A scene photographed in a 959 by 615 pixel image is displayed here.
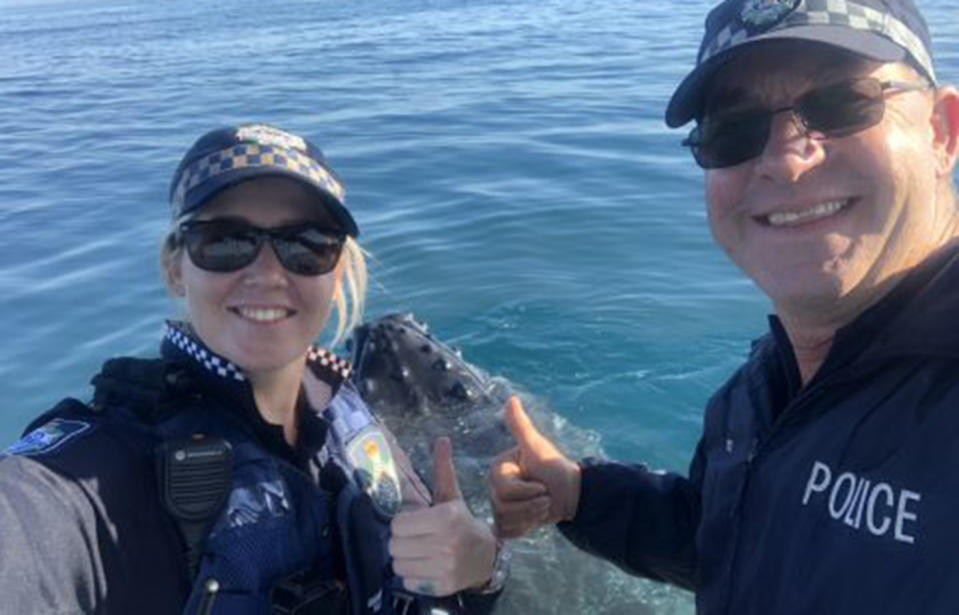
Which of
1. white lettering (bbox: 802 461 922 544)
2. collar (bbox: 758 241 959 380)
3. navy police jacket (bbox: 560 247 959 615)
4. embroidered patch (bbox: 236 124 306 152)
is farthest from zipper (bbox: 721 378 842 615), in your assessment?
embroidered patch (bbox: 236 124 306 152)

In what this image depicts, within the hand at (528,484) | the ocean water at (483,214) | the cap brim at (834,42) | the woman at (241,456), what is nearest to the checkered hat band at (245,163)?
the woman at (241,456)

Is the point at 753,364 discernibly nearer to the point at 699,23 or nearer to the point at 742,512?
the point at 742,512

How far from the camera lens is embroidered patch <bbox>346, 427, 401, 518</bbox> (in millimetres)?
3932

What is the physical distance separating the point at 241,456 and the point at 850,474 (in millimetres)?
1986

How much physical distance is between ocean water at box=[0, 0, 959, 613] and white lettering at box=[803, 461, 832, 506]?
112 inches

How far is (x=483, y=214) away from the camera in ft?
38.7

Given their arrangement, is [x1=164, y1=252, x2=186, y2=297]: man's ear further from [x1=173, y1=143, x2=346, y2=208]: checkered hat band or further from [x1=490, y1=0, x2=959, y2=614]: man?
[x1=490, y1=0, x2=959, y2=614]: man

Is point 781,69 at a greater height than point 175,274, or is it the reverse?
point 781,69

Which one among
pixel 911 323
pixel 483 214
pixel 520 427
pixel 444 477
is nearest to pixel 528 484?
pixel 520 427

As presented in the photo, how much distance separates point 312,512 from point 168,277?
1017mm

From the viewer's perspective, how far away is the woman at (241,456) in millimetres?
2916

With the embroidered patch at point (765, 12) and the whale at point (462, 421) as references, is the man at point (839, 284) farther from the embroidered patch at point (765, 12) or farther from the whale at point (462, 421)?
the whale at point (462, 421)

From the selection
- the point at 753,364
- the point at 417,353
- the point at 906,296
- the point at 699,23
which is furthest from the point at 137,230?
the point at 699,23

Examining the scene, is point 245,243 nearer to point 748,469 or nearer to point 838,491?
point 748,469
